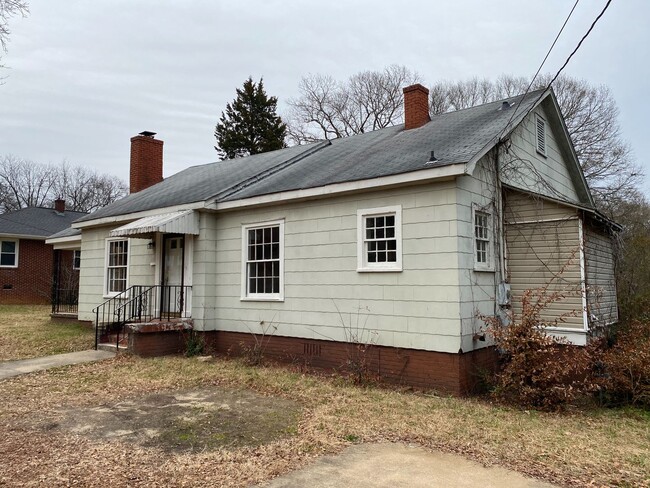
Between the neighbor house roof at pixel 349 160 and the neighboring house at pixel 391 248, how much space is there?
0.07 metres

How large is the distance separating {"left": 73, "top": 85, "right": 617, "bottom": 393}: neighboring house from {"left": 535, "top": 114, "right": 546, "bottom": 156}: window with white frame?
76mm

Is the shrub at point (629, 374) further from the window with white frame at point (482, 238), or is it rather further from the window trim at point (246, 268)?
the window trim at point (246, 268)

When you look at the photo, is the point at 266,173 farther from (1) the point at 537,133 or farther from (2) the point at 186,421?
(2) the point at 186,421

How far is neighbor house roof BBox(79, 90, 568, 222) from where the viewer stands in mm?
8742

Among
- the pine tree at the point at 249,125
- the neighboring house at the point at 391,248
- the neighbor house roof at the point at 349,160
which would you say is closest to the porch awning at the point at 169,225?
the neighboring house at the point at 391,248

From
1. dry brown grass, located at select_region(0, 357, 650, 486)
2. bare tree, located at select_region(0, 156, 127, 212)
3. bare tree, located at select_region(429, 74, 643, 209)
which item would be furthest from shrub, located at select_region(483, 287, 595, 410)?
bare tree, located at select_region(0, 156, 127, 212)

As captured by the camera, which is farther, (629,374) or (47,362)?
(47,362)

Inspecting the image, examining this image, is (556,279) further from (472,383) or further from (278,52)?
(278,52)

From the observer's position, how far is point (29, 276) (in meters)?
24.3

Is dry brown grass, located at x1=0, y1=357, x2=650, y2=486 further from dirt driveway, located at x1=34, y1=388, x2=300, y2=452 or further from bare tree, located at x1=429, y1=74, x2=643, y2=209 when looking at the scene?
bare tree, located at x1=429, y1=74, x2=643, y2=209

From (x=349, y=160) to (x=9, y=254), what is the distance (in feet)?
69.7

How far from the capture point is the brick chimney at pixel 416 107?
12095mm

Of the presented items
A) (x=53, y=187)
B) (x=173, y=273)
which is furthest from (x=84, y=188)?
(x=173, y=273)

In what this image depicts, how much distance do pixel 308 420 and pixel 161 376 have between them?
3.84 meters
